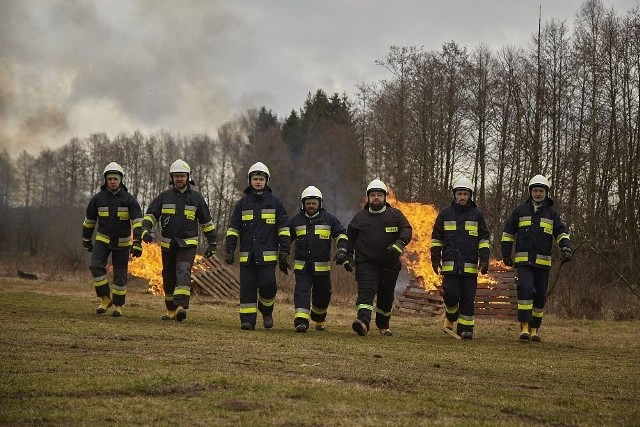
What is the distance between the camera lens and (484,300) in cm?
1873

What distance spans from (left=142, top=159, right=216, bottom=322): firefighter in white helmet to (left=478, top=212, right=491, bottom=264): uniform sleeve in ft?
13.7

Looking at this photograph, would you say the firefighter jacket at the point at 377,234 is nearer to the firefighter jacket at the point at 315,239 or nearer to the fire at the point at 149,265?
the firefighter jacket at the point at 315,239

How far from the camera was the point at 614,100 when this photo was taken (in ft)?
115

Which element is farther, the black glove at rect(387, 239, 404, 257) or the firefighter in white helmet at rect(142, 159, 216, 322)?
the firefighter in white helmet at rect(142, 159, 216, 322)

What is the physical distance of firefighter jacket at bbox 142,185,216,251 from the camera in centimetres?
1323

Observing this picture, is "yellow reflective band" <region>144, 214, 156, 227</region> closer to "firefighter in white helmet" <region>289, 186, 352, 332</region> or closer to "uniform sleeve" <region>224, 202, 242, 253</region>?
"uniform sleeve" <region>224, 202, 242, 253</region>

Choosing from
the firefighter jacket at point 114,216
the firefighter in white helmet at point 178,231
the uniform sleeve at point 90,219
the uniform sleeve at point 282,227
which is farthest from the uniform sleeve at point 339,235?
the uniform sleeve at point 90,219

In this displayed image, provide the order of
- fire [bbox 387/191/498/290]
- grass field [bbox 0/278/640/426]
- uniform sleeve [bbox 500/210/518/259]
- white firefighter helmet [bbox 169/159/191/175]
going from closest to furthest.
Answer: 1. grass field [bbox 0/278/640/426]
2. uniform sleeve [bbox 500/210/518/259]
3. white firefighter helmet [bbox 169/159/191/175]
4. fire [bbox 387/191/498/290]

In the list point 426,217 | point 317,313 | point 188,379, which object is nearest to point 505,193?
point 426,217

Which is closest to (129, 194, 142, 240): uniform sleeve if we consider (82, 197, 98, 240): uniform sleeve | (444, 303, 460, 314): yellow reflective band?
(82, 197, 98, 240): uniform sleeve

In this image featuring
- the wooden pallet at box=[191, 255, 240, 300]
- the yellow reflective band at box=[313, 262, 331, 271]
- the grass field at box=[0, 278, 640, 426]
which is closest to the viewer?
the grass field at box=[0, 278, 640, 426]

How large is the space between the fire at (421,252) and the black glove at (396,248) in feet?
→ 21.6

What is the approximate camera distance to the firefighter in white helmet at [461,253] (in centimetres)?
1256

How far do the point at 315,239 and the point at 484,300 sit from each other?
7093 millimetres
